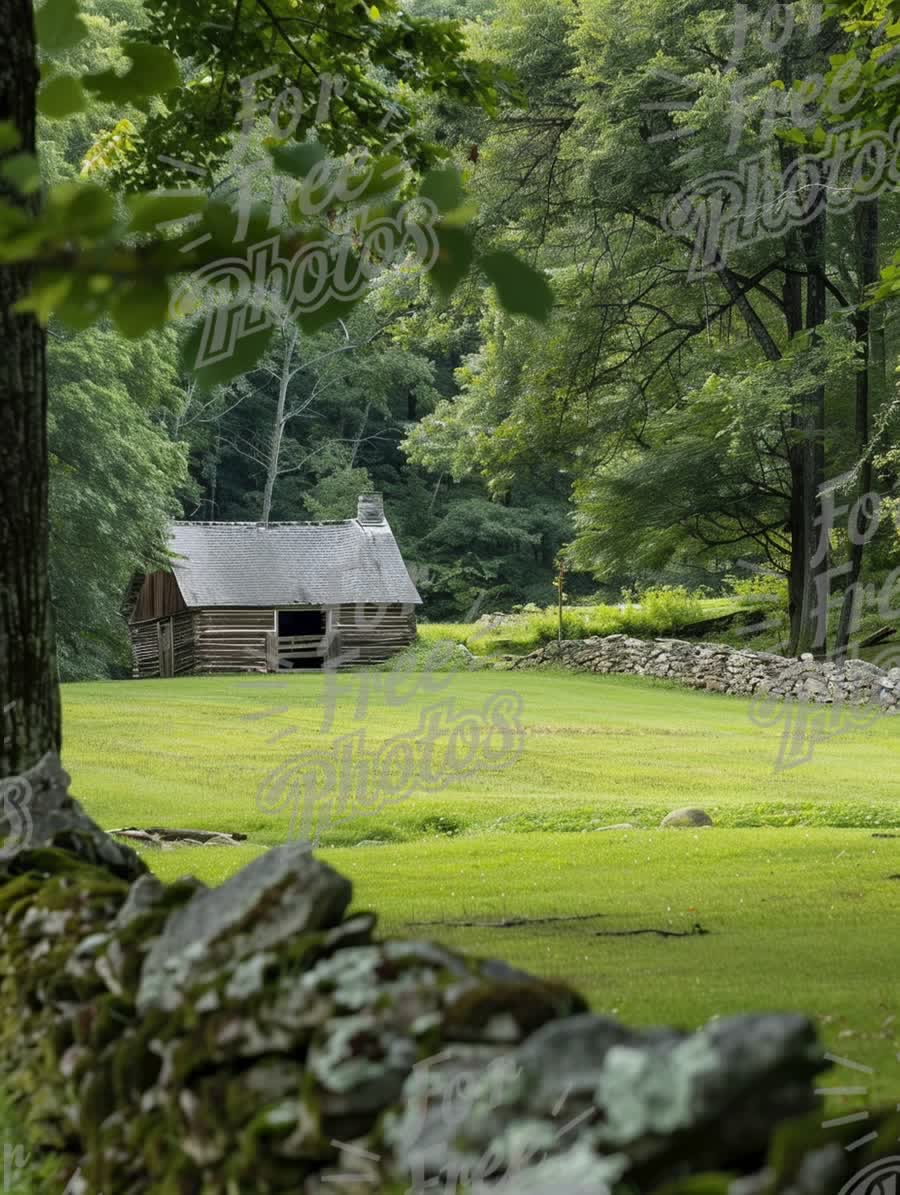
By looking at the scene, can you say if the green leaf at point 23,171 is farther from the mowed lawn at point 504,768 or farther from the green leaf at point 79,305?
the mowed lawn at point 504,768

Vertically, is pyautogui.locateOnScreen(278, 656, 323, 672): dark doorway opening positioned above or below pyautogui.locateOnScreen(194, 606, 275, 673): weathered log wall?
below

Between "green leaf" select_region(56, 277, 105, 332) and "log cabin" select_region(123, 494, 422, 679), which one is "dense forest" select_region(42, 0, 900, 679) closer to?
"log cabin" select_region(123, 494, 422, 679)

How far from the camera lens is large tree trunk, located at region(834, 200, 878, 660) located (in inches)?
1094

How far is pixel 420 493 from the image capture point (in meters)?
62.8

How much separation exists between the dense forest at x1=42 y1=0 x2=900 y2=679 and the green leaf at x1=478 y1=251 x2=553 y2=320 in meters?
21.7

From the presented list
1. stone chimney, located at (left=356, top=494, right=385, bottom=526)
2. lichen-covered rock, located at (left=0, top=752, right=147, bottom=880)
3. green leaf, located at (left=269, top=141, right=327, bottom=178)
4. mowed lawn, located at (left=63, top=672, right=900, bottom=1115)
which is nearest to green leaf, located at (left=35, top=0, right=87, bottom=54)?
green leaf, located at (left=269, top=141, right=327, bottom=178)

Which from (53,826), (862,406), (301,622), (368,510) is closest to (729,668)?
(862,406)

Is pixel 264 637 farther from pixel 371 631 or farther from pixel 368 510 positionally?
pixel 368 510

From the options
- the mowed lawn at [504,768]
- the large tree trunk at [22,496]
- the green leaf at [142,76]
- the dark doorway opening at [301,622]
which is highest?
the green leaf at [142,76]

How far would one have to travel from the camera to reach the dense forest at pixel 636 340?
2614cm

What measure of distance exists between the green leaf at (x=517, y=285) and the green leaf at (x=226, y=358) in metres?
0.41

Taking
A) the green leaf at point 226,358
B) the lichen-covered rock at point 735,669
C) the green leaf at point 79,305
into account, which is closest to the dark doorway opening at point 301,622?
the lichen-covered rock at point 735,669

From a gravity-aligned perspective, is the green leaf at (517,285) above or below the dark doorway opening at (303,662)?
above

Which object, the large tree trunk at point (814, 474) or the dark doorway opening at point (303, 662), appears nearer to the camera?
the large tree trunk at point (814, 474)
